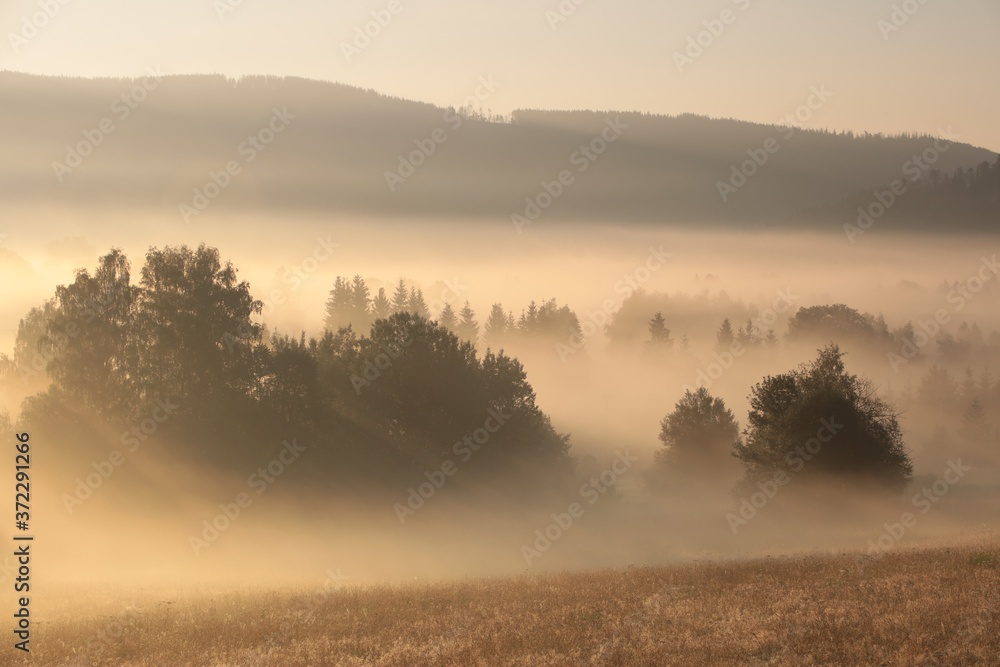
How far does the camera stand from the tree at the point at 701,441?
7450cm

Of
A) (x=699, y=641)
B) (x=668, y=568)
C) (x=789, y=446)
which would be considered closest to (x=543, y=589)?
(x=668, y=568)

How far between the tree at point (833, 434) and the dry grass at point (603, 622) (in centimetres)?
1914

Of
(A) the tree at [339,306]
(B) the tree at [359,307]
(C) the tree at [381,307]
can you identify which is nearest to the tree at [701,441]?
(B) the tree at [359,307]

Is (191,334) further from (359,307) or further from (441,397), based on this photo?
(359,307)

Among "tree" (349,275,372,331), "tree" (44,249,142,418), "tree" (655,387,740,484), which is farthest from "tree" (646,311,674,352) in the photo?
"tree" (44,249,142,418)

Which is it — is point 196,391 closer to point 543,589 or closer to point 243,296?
point 243,296

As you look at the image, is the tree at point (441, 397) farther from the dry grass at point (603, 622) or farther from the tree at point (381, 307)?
the tree at point (381, 307)

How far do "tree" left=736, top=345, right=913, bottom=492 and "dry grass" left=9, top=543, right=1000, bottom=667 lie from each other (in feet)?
62.8

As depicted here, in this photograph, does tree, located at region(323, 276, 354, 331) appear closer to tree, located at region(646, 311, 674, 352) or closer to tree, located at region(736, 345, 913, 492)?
tree, located at region(646, 311, 674, 352)

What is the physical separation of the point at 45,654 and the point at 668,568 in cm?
2124

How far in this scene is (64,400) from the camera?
166ft

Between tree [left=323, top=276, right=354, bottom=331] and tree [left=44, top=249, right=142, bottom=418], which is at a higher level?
tree [left=323, top=276, right=354, bottom=331]

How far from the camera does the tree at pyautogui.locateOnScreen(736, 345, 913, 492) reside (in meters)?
52.3

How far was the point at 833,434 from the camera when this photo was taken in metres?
52.2
